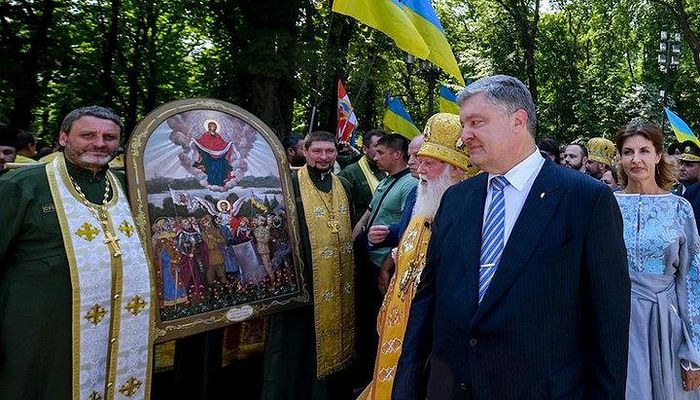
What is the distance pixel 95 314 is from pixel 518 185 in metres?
2.42

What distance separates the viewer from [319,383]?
4770 mm

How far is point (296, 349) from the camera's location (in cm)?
465

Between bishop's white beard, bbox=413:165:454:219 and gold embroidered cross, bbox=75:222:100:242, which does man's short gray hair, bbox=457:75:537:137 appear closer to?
bishop's white beard, bbox=413:165:454:219

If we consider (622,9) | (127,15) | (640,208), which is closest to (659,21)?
(622,9)

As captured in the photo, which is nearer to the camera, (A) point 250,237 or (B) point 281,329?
(A) point 250,237

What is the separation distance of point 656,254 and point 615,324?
1.64 meters

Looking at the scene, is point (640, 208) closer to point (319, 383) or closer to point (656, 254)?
point (656, 254)

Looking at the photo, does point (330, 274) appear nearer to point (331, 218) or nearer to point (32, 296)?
point (331, 218)

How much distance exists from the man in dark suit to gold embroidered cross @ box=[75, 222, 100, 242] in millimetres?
2087

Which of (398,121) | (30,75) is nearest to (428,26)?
(398,121)

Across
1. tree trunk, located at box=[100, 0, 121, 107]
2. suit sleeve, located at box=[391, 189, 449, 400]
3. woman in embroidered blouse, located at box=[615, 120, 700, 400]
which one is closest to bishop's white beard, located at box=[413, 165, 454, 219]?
suit sleeve, located at box=[391, 189, 449, 400]

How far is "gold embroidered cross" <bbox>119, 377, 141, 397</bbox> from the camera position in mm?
3590

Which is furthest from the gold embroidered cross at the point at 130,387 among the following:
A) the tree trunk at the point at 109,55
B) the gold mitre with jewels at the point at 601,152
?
the tree trunk at the point at 109,55

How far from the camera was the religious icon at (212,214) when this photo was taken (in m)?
3.77
